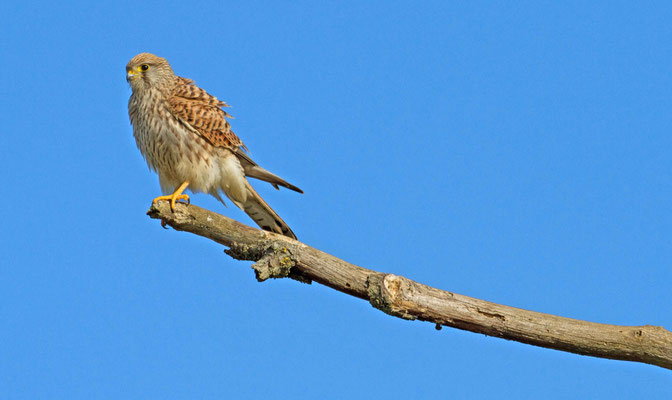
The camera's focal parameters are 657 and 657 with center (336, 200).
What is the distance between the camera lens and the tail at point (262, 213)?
4.52m

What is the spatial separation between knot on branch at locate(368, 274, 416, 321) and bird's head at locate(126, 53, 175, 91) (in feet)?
7.91

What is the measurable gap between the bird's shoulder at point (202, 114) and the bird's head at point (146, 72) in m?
0.12

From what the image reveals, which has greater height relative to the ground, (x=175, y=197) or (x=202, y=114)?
(x=202, y=114)

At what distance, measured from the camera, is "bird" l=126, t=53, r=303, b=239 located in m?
4.54

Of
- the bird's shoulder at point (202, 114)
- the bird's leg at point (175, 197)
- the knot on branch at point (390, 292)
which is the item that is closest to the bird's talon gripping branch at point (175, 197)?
the bird's leg at point (175, 197)

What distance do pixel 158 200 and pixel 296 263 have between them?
108 cm

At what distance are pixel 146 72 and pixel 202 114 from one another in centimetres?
53

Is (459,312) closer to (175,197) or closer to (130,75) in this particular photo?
(175,197)

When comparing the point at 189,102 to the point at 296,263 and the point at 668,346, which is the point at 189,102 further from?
the point at 668,346

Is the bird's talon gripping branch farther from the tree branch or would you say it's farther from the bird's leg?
the tree branch

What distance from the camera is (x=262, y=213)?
4648mm

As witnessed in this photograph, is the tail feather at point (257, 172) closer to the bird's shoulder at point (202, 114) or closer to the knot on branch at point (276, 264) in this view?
the bird's shoulder at point (202, 114)

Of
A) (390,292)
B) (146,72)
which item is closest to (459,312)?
(390,292)

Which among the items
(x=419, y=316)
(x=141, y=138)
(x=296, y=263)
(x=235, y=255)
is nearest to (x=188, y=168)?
(x=141, y=138)
